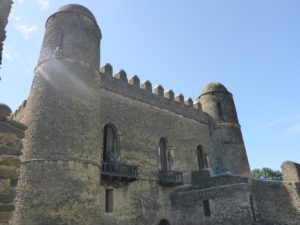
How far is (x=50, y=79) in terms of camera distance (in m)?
11.1

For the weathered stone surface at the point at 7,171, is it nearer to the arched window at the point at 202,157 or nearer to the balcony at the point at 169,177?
the balcony at the point at 169,177

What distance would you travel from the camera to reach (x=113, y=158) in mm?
12398

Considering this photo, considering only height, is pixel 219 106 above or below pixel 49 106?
above

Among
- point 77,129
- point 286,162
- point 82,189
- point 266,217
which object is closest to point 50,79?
point 77,129

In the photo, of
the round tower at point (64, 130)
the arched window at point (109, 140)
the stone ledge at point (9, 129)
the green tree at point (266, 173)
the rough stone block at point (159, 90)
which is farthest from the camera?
the green tree at point (266, 173)

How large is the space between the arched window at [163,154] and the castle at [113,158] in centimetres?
6

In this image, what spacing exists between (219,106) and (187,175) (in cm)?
636

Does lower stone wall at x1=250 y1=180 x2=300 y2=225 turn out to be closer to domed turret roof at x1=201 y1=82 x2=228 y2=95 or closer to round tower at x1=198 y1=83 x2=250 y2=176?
round tower at x1=198 y1=83 x2=250 y2=176

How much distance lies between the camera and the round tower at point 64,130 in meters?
9.18

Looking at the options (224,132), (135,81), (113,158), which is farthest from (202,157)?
(113,158)

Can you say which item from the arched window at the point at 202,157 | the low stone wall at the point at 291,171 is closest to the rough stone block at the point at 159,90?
the arched window at the point at 202,157

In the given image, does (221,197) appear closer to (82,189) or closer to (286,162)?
(286,162)

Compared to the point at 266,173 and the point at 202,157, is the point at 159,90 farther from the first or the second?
the point at 266,173

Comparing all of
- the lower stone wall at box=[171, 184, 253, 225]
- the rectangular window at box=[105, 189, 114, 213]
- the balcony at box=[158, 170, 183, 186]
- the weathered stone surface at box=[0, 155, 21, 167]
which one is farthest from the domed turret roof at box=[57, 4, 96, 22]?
the weathered stone surface at box=[0, 155, 21, 167]
